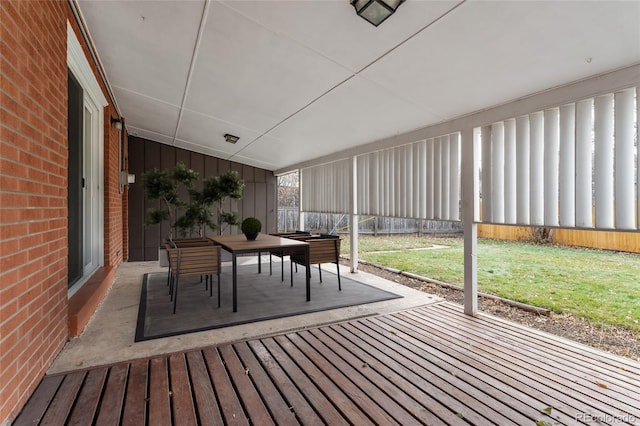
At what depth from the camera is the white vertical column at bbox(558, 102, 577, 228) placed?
2.79 metres

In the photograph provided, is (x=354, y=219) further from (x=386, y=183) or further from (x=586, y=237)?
(x=586, y=237)

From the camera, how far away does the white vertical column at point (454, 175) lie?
13.1ft

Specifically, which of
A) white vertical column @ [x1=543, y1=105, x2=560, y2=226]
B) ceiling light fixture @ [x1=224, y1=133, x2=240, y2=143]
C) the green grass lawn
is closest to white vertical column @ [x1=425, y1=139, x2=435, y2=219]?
white vertical column @ [x1=543, y1=105, x2=560, y2=226]

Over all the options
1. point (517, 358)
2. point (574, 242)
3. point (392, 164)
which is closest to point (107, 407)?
point (517, 358)

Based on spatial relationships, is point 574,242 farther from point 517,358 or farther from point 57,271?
point 57,271

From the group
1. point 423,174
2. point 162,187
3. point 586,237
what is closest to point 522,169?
point 423,174

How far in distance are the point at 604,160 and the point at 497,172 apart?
932 millimetres

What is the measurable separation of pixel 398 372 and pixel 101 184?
4849 mm

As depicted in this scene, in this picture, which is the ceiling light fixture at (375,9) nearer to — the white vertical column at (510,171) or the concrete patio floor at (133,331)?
the white vertical column at (510,171)

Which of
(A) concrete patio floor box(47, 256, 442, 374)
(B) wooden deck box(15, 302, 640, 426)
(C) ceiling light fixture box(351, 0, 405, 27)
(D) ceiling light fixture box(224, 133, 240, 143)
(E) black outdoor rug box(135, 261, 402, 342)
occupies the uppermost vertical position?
(D) ceiling light fixture box(224, 133, 240, 143)

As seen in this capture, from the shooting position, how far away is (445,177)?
415 centimetres

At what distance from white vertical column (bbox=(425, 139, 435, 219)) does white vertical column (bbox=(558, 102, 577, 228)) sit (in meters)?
1.60

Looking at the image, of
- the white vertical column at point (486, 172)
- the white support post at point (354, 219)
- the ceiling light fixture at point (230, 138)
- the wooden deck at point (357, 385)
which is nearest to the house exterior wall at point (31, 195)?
the wooden deck at point (357, 385)

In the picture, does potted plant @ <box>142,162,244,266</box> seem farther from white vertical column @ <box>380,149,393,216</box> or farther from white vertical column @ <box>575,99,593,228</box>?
white vertical column @ <box>575,99,593,228</box>
